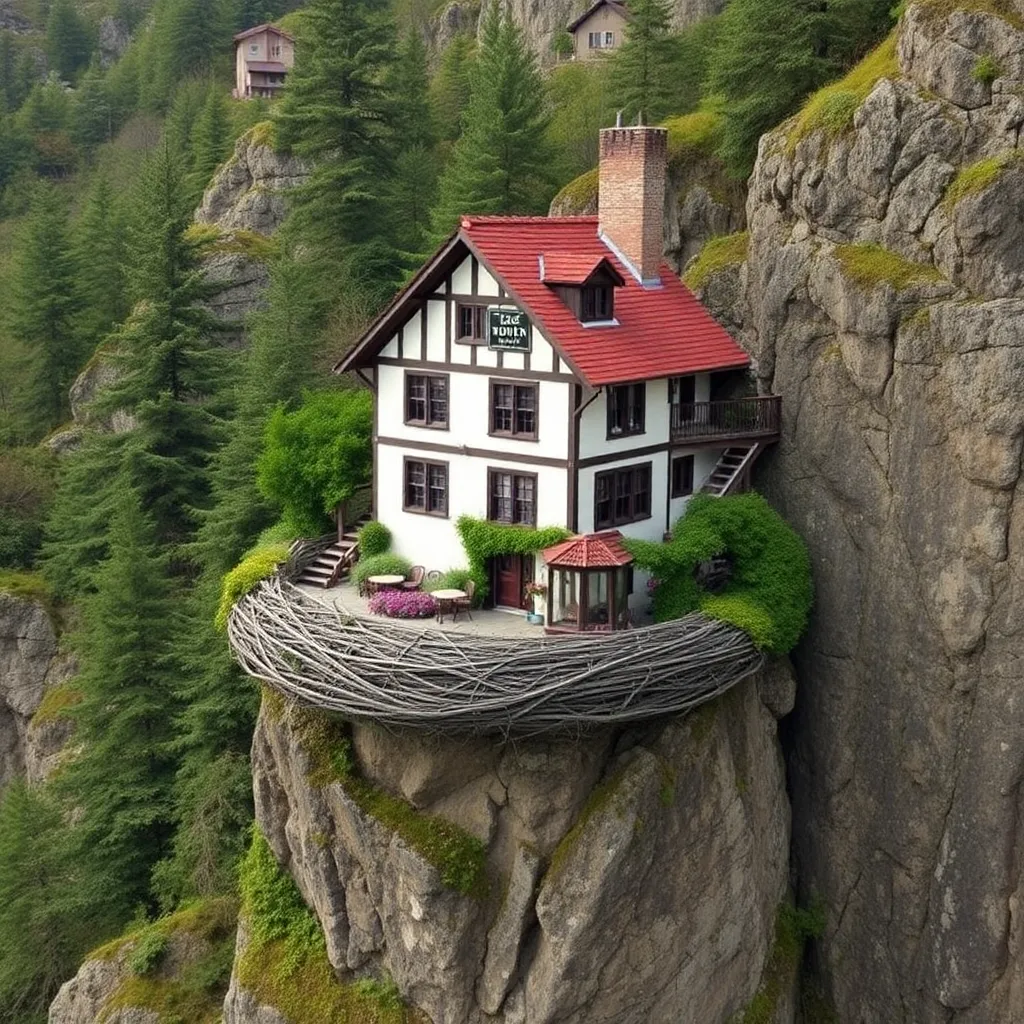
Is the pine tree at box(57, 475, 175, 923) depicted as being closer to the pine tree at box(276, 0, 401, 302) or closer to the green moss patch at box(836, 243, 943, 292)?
the pine tree at box(276, 0, 401, 302)

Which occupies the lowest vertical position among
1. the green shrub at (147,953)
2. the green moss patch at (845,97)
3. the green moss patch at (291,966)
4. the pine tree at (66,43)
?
the green shrub at (147,953)

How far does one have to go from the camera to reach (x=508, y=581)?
31.6 metres

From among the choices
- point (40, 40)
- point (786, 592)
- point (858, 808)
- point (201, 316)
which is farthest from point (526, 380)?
point (40, 40)

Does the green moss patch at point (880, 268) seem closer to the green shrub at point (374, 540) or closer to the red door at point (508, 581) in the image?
the red door at point (508, 581)

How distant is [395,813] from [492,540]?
20.6 ft

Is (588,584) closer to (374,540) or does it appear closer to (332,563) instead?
(374,540)

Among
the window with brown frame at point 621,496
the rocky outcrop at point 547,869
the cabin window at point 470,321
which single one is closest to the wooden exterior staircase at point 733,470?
the window with brown frame at point 621,496

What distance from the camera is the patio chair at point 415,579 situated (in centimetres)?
3225

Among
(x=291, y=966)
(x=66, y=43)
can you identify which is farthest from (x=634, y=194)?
(x=66, y=43)

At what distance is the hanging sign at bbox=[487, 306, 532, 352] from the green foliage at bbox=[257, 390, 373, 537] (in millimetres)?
5699

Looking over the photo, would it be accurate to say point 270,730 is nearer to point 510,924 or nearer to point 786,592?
point 510,924

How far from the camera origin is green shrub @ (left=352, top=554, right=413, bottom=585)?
32594mm

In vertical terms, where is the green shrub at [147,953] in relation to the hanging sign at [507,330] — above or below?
below

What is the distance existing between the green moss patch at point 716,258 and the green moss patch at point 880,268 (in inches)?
199
